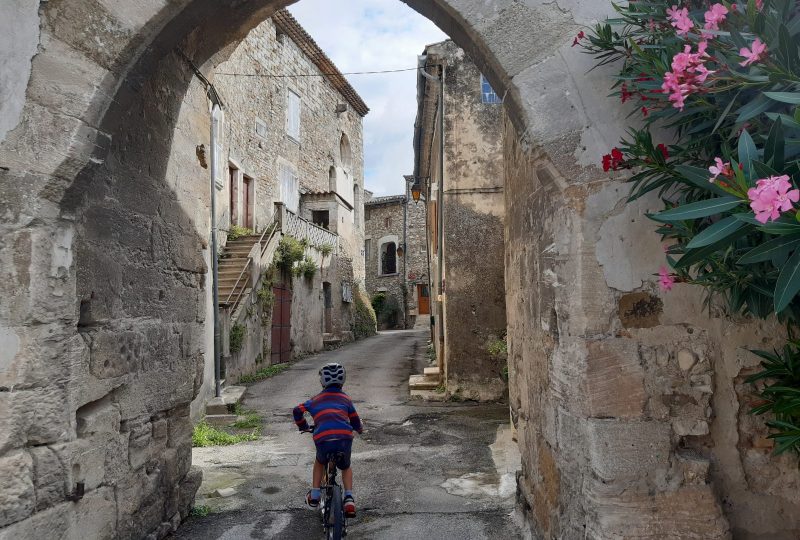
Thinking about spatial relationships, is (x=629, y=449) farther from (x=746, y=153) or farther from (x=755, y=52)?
(x=755, y=52)

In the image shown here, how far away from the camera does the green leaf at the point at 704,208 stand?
1.48 m

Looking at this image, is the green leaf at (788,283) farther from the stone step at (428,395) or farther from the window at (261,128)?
the window at (261,128)

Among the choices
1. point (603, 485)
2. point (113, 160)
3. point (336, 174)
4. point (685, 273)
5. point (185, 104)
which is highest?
point (336, 174)

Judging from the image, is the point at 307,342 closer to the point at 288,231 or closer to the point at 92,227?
the point at 288,231

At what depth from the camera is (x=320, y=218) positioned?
70.9 feet

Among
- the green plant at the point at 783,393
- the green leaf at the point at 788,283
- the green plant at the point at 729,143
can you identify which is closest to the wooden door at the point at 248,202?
the green plant at the point at 729,143

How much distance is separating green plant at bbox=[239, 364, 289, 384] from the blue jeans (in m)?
8.11

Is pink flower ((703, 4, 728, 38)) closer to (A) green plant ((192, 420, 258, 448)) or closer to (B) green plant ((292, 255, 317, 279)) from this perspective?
(A) green plant ((192, 420, 258, 448))

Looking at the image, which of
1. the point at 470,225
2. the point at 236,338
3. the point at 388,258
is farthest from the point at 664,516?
the point at 388,258

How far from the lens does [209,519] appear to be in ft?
13.4

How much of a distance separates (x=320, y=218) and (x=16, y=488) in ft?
64.0

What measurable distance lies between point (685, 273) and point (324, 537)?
2.77 metres

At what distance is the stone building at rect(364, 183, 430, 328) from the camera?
3077 centimetres

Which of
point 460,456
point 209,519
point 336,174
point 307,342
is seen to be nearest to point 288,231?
point 307,342
